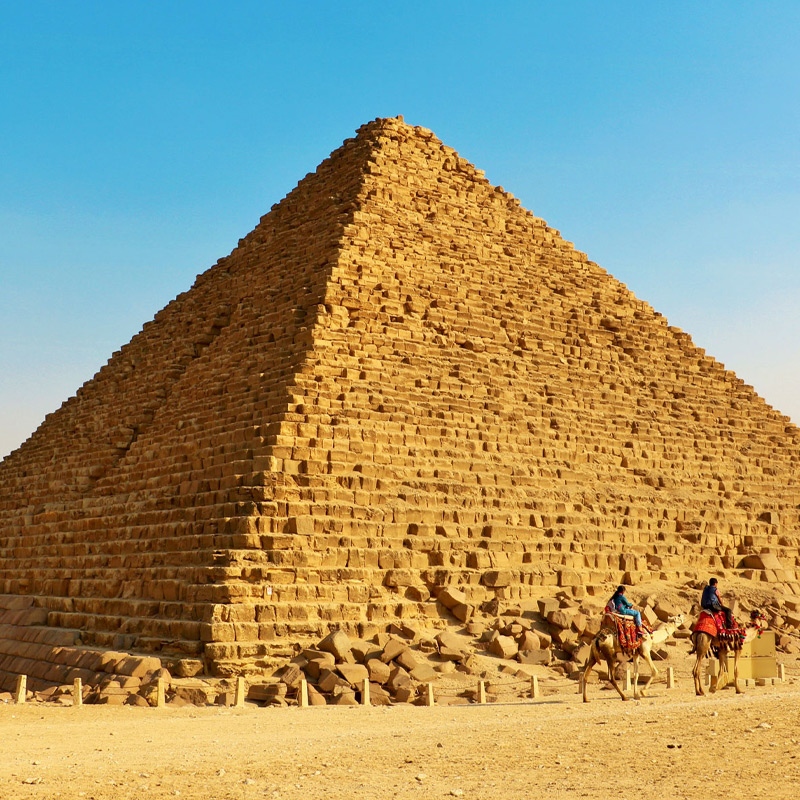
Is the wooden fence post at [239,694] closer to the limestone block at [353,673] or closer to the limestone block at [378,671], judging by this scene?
the limestone block at [353,673]

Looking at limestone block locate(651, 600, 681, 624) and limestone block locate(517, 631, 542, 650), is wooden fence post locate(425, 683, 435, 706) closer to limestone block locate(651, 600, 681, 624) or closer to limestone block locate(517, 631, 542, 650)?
limestone block locate(517, 631, 542, 650)

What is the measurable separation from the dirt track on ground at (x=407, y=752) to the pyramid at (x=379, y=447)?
8.52ft

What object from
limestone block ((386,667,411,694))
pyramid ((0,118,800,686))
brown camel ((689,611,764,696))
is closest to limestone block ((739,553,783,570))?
pyramid ((0,118,800,686))

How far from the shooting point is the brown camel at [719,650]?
36.1ft

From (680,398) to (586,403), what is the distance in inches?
133

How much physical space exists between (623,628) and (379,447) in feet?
17.2

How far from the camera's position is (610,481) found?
1817 cm

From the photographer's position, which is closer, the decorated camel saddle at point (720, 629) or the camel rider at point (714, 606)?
the decorated camel saddle at point (720, 629)

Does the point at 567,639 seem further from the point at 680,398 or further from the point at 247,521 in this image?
the point at 680,398

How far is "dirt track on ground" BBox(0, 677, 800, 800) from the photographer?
624 cm

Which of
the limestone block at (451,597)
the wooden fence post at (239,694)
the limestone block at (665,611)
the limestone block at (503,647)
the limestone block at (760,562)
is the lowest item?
the wooden fence post at (239,694)

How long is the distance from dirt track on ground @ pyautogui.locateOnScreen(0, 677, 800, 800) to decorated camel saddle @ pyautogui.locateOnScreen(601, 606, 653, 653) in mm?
758

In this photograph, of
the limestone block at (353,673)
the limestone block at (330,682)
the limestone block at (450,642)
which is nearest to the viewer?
the limestone block at (330,682)

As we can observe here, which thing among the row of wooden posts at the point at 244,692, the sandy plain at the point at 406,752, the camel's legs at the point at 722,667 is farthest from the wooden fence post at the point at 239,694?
the camel's legs at the point at 722,667
